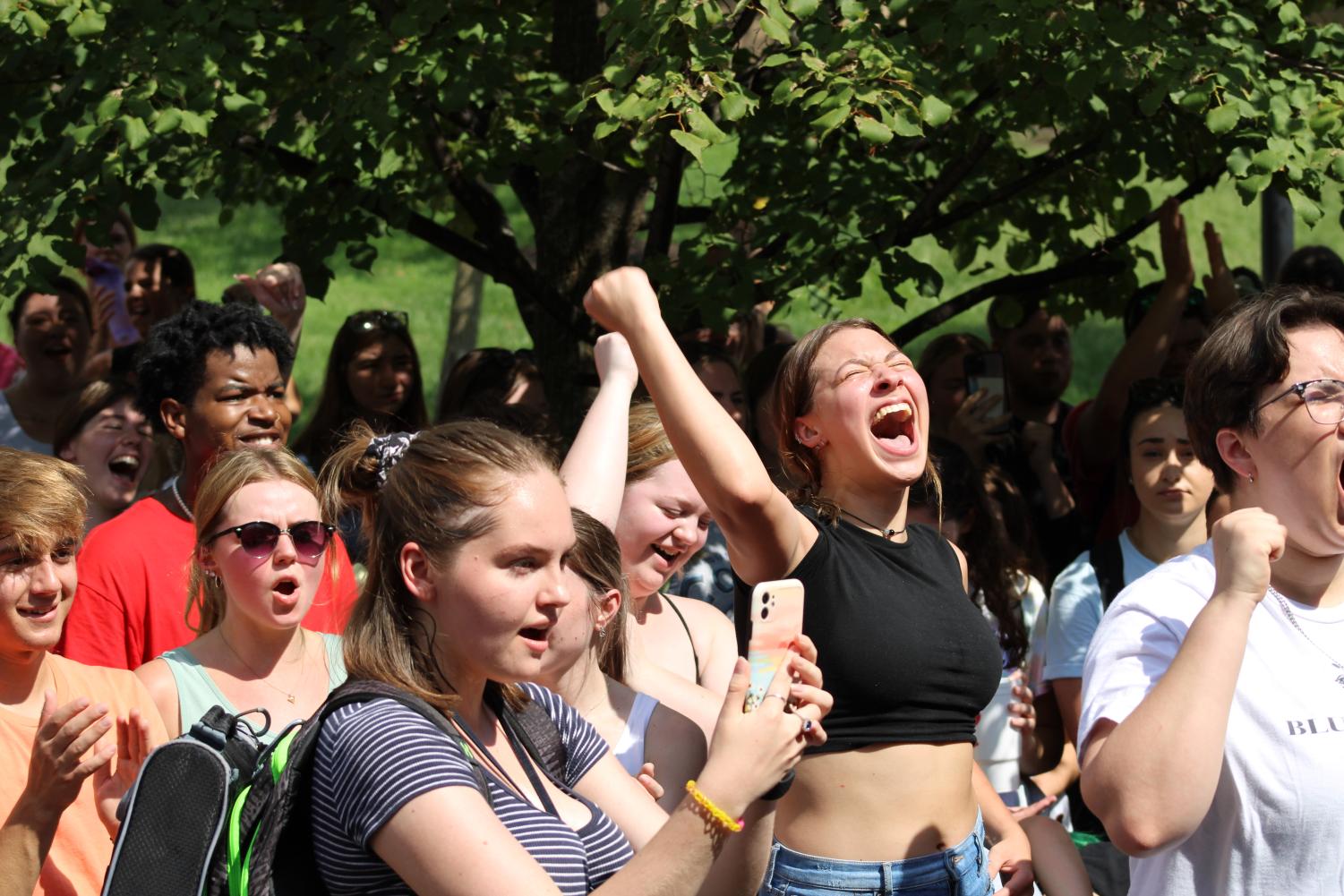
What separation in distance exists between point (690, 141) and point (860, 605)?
4.81 feet

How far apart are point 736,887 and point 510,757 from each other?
396 millimetres

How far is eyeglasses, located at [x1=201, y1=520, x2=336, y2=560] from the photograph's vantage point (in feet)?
10.7

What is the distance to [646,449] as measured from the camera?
11.7ft

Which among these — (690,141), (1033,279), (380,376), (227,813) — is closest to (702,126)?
(690,141)

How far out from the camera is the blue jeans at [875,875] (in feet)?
8.85

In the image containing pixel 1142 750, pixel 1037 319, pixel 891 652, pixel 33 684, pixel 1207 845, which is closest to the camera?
pixel 1142 750

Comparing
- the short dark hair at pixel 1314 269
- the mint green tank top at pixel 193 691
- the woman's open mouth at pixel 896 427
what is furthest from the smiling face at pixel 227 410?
the short dark hair at pixel 1314 269

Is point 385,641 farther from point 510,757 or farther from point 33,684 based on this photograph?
point 33,684

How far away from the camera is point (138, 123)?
13.3ft

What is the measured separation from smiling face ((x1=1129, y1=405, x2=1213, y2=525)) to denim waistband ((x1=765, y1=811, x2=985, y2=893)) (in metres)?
2.10

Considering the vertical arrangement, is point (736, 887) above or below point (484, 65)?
below

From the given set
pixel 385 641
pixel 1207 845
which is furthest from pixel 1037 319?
pixel 385 641

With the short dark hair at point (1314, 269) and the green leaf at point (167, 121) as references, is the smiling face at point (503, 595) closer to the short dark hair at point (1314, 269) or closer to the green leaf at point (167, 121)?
the green leaf at point (167, 121)

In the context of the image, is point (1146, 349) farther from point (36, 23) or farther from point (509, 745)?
point (509, 745)
